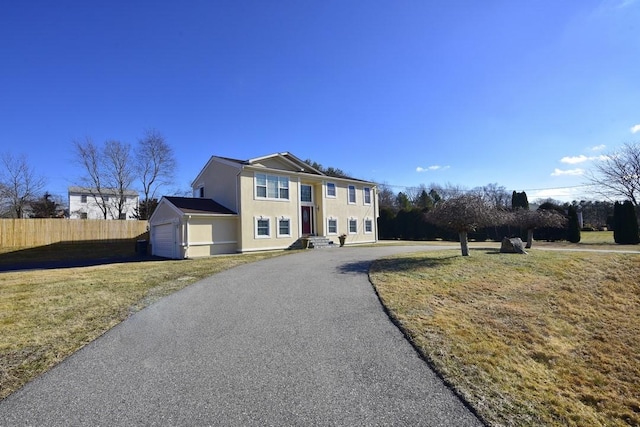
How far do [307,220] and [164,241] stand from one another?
926 cm

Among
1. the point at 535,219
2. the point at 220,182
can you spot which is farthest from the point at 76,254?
the point at 535,219

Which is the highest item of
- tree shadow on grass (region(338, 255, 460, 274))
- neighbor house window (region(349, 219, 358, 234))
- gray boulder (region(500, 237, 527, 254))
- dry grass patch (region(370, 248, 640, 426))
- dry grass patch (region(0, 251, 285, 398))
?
neighbor house window (region(349, 219, 358, 234))

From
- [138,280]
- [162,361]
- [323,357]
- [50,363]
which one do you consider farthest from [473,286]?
[138,280]

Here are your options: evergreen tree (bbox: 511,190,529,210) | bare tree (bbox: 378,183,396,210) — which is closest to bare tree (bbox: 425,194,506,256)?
evergreen tree (bbox: 511,190,529,210)

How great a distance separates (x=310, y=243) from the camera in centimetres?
2103

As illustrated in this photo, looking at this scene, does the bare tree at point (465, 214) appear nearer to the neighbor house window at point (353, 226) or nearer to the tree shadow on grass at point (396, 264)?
the tree shadow on grass at point (396, 264)

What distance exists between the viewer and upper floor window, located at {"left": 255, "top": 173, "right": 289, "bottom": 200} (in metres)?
19.5

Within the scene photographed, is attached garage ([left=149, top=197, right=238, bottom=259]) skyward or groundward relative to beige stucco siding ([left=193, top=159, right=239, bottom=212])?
groundward

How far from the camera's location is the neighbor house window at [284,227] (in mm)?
20350

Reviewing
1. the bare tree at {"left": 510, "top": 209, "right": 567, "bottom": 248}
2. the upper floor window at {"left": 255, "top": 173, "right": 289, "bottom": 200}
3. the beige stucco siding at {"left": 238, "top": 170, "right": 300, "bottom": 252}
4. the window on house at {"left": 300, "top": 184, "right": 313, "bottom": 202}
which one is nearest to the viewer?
the bare tree at {"left": 510, "top": 209, "right": 567, "bottom": 248}

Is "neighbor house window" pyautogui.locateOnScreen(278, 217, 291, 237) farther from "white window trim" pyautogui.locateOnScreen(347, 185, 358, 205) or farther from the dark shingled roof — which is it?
"white window trim" pyautogui.locateOnScreen(347, 185, 358, 205)

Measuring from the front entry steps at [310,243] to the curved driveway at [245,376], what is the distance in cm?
1431

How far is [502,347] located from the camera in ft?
16.3

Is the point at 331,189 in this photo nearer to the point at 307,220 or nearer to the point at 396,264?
the point at 307,220
